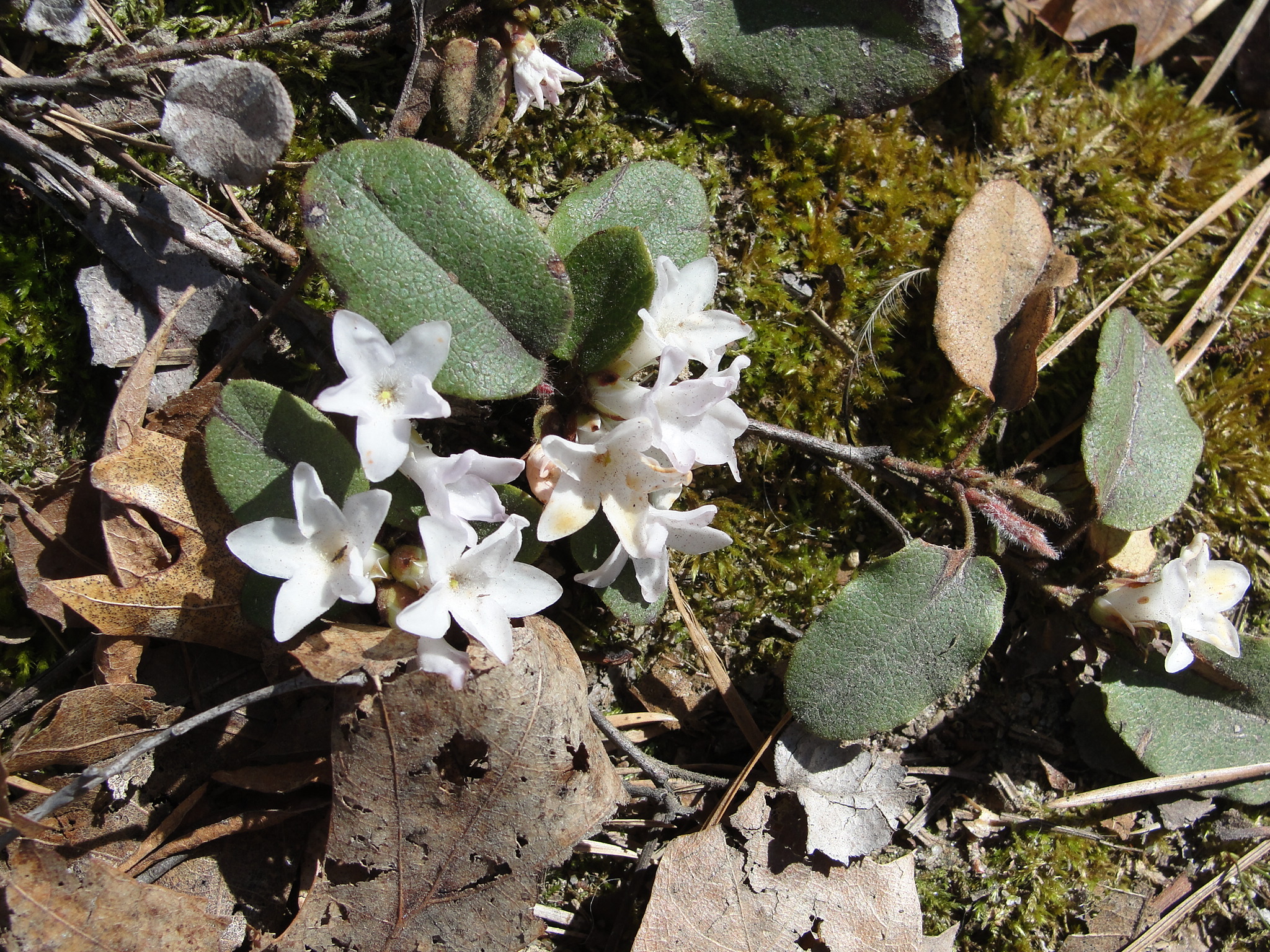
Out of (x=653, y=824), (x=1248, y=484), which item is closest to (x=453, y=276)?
(x=653, y=824)

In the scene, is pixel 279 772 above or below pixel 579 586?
below

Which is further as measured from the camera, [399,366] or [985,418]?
[985,418]

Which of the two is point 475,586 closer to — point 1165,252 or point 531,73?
point 531,73

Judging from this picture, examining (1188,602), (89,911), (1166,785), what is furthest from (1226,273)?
(89,911)

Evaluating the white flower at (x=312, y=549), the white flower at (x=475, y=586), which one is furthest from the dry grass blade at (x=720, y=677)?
the white flower at (x=312, y=549)

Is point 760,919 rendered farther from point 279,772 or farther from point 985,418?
point 985,418

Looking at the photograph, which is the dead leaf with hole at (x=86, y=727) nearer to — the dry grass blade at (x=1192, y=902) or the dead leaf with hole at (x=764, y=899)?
the dead leaf with hole at (x=764, y=899)
